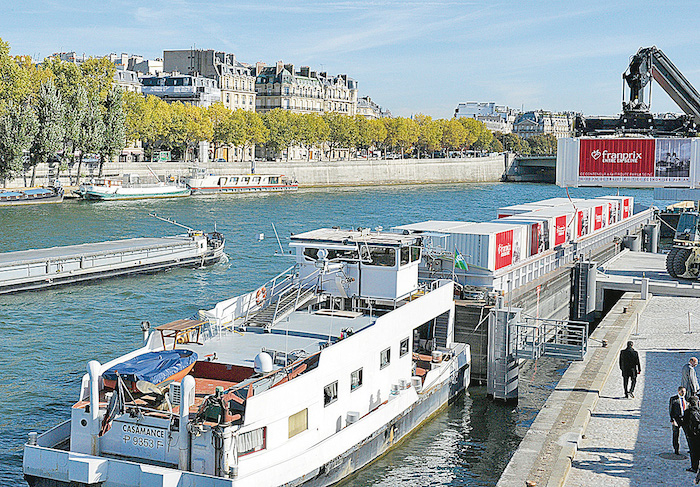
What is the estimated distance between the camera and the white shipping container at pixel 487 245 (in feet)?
92.1

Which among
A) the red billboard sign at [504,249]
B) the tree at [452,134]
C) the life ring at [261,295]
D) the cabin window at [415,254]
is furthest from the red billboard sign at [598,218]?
the tree at [452,134]

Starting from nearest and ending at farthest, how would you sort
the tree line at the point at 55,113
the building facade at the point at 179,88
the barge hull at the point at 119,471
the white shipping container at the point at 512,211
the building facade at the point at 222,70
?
1. the barge hull at the point at 119,471
2. the white shipping container at the point at 512,211
3. the tree line at the point at 55,113
4. the building facade at the point at 179,88
5. the building facade at the point at 222,70

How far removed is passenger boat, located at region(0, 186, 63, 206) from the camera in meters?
73.8

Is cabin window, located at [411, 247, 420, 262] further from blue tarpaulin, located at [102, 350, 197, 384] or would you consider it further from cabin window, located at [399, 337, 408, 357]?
blue tarpaulin, located at [102, 350, 197, 384]

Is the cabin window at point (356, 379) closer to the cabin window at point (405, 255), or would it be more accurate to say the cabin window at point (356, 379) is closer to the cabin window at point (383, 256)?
the cabin window at point (383, 256)

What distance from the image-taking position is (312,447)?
16.4m

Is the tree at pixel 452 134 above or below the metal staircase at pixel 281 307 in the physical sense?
above

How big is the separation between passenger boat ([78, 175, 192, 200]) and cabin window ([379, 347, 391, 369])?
2630 inches

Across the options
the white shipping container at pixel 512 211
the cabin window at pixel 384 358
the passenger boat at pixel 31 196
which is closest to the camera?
the cabin window at pixel 384 358

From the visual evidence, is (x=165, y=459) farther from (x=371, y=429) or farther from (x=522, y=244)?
(x=522, y=244)

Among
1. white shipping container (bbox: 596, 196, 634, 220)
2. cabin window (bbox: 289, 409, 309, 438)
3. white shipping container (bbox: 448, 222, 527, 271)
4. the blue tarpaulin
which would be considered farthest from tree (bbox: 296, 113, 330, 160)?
cabin window (bbox: 289, 409, 309, 438)

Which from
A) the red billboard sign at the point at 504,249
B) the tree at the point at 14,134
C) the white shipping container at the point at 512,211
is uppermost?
the tree at the point at 14,134

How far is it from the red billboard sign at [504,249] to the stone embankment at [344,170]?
66.0m

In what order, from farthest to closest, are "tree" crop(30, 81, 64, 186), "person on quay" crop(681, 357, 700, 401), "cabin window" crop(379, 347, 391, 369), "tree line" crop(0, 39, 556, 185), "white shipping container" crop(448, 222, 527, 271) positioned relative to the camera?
"tree" crop(30, 81, 64, 186), "tree line" crop(0, 39, 556, 185), "white shipping container" crop(448, 222, 527, 271), "cabin window" crop(379, 347, 391, 369), "person on quay" crop(681, 357, 700, 401)
